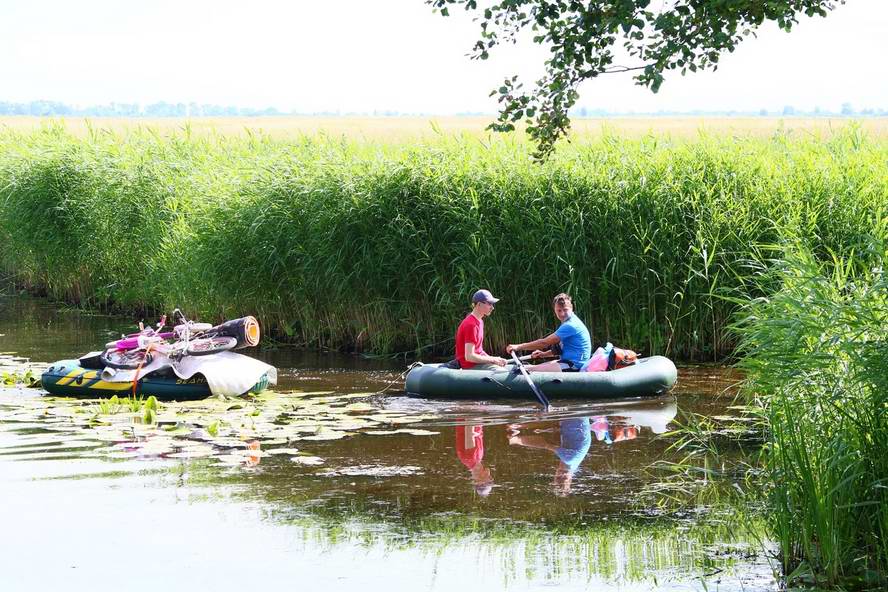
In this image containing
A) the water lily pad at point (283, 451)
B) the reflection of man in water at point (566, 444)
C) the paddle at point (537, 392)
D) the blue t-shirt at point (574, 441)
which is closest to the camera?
the reflection of man in water at point (566, 444)

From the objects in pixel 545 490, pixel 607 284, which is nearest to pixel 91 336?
pixel 607 284

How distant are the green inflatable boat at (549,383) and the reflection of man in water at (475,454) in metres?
1.07

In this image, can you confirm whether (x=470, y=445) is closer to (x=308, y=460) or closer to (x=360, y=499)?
(x=308, y=460)

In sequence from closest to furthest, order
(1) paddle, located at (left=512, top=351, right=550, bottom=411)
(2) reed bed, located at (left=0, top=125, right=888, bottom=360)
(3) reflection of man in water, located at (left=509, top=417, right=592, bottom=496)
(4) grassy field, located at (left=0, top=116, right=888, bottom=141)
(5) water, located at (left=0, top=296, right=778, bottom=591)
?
(5) water, located at (left=0, top=296, right=778, bottom=591)
(3) reflection of man in water, located at (left=509, top=417, right=592, bottom=496)
(1) paddle, located at (left=512, top=351, right=550, bottom=411)
(2) reed bed, located at (left=0, top=125, right=888, bottom=360)
(4) grassy field, located at (left=0, top=116, right=888, bottom=141)

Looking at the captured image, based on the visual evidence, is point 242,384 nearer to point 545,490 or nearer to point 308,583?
point 545,490

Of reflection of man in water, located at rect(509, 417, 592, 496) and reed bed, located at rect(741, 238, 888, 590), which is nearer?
reed bed, located at rect(741, 238, 888, 590)

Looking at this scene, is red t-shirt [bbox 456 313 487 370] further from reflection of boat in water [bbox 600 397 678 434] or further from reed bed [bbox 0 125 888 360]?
reed bed [bbox 0 125 888 360]

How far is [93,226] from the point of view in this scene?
18.5 meters

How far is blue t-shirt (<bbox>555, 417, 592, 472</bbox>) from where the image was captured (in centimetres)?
894

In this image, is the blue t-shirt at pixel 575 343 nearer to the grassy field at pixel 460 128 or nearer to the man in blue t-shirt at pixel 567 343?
the man in blue t-shirt at pixel 567 343

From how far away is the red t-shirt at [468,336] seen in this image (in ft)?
37.9

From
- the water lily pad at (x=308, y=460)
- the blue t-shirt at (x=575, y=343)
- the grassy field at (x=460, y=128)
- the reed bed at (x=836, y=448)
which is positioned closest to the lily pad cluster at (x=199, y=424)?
the water lily pad at (x=308, y=460)

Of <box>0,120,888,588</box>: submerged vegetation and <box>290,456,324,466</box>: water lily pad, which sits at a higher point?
<box>0,120,888,588</box>: submerged vegetation

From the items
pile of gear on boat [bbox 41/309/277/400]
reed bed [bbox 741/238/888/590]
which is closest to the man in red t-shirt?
pile of gear on boat [bbox 41/309/277/400]
